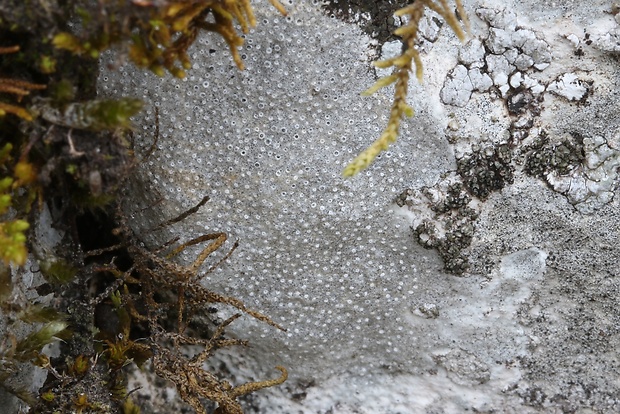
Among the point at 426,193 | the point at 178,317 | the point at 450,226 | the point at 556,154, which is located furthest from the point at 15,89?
the point at 556,154

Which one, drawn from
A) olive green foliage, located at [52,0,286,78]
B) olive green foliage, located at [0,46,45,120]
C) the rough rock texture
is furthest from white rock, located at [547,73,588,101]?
olive green foliage, located at [0,46,45,120]

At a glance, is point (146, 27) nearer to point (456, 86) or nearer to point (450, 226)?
point (456, 86)

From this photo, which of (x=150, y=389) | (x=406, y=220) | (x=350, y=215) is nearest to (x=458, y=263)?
(x=406, y=220)

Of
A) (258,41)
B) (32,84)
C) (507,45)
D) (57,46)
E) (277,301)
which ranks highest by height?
(507,45)

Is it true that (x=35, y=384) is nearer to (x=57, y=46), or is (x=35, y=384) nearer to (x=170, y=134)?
(x=170, y=134)

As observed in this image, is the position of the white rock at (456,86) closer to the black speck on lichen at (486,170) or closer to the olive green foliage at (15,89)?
the black speck on lichen at (486,170)

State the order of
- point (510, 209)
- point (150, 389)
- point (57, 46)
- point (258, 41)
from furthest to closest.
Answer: point (150, 389), point (510, 209), point (258, 41), point (57, 46)

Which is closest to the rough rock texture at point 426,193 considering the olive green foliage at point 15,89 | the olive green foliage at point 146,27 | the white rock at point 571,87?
the white rock at point 571,87

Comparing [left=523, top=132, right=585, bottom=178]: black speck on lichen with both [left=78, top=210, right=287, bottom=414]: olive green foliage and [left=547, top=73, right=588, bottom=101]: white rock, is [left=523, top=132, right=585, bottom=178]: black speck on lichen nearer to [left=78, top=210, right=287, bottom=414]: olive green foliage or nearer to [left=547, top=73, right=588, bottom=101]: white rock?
[left=547, top=73, right=588, bottom=101]: white rock

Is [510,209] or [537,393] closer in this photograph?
[510,209]
